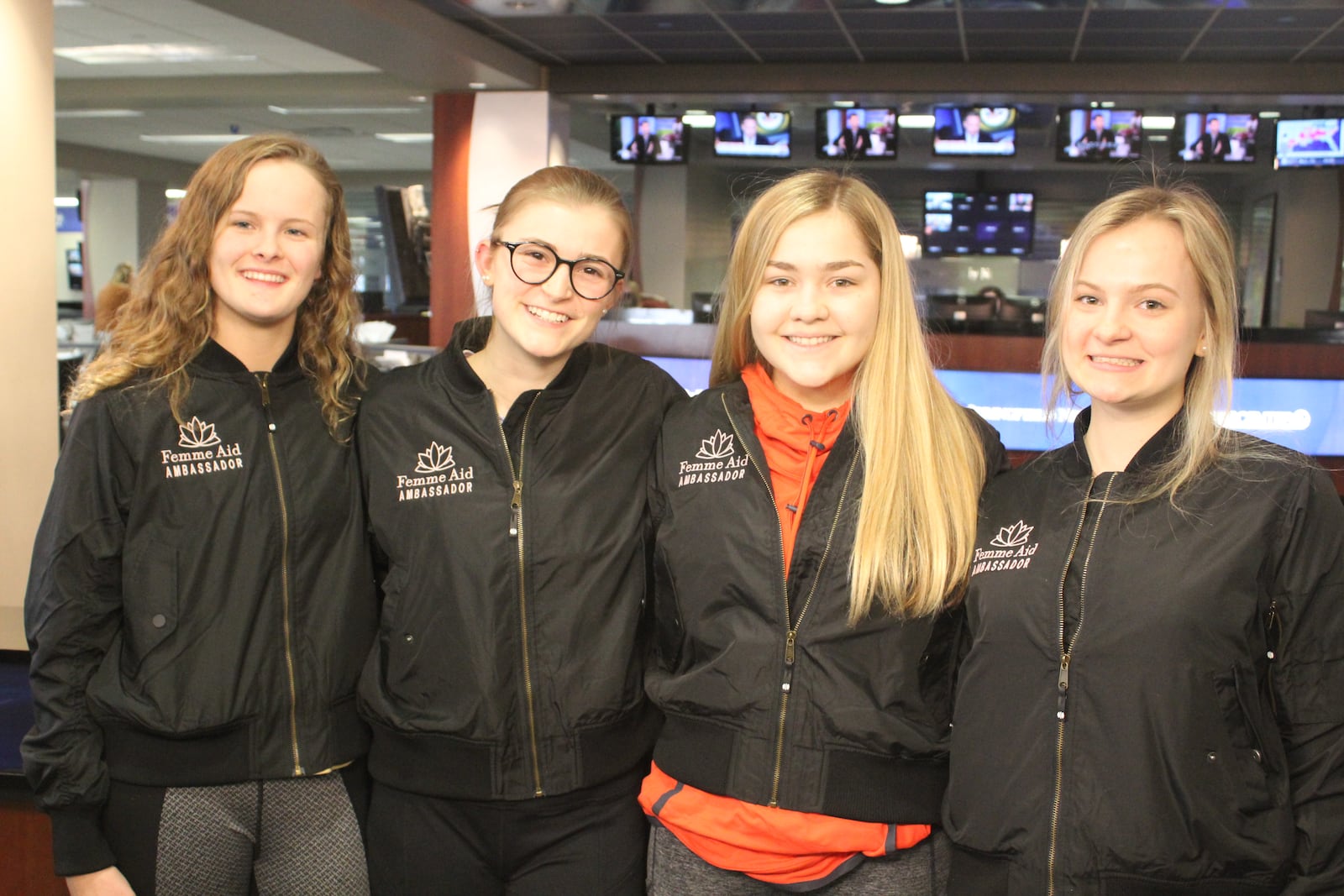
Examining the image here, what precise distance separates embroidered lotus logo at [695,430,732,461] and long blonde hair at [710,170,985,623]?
198 millimetres

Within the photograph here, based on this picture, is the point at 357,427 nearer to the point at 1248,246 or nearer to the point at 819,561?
the point at 819,561

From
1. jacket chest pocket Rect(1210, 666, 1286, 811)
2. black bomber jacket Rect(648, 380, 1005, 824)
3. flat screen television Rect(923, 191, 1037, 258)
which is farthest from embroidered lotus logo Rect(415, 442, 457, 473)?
flat screen television Rect(923, 191, 1037, 258)

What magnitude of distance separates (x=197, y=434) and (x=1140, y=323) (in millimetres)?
1408

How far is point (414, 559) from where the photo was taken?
181 cm

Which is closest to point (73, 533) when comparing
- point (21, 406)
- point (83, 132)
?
point (21, 406)

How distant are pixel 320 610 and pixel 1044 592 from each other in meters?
1.09

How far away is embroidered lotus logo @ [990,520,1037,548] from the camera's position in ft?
5.50

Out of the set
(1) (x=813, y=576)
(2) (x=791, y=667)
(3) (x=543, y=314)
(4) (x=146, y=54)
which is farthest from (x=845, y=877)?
(4) (x=146, y=54)

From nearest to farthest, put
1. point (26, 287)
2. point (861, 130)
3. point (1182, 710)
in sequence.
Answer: point (1182, 710) → point (26, 287) → point (861, 130)

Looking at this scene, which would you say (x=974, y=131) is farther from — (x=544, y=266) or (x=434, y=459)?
(x=434, y=459)

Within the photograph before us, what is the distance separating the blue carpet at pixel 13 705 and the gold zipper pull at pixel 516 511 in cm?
103

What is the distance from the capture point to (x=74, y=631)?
5.66ft

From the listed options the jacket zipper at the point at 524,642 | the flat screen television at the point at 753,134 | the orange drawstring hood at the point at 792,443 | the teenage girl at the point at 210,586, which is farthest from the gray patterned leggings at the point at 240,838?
the flat screen television at the point at 753,134

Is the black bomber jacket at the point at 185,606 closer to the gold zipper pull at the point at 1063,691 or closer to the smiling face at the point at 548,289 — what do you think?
the smiling face at the point at 548,289
